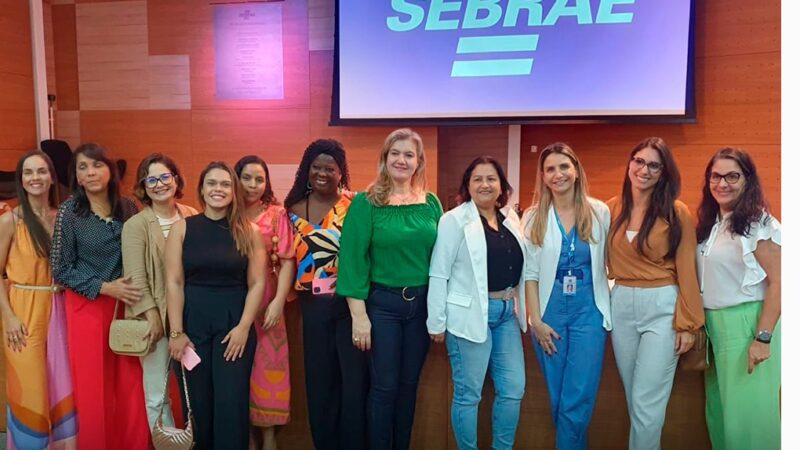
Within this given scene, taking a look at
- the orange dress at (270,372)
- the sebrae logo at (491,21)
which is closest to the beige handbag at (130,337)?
the orange dress at (270,372)

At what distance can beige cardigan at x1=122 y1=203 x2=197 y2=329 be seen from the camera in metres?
2.68

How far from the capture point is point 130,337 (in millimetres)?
2680

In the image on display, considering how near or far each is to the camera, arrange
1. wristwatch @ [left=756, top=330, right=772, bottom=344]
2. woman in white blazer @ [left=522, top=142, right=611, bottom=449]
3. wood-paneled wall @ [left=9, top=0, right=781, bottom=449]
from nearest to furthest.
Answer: wristwatch @ [left=756, top=330, right=772, bottom=344] < woman in white blazer @ [left=522, top=142, right=611, bottom=449] < wood-paneled wall @ [left=9, top=0, right=781, bottom=449]

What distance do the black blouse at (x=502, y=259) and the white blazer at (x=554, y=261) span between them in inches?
2.2

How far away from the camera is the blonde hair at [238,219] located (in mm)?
2566

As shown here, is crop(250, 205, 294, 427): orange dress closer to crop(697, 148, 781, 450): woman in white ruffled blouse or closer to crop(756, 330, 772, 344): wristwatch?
crop(697, 148, 781, 450): woman in white ruffled blouse

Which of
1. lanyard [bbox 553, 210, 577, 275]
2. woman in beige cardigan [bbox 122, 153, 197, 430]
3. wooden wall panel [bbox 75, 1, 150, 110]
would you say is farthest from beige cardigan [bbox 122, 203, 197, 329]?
wooden wall panel [bbox 75, 1, 150, 110]

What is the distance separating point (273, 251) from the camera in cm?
276

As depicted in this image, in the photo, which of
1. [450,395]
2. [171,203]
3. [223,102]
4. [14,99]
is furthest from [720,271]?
[14,99]

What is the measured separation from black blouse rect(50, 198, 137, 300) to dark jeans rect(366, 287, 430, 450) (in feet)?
4.10

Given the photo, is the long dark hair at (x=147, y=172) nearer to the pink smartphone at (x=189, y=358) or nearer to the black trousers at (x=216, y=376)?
the black trousers at (x=216, y=376)

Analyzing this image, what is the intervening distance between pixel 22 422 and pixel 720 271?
3255 millimetres

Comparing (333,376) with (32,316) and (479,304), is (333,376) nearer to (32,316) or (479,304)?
(479,304)

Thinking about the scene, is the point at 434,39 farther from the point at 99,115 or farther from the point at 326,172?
the point at 99,115
